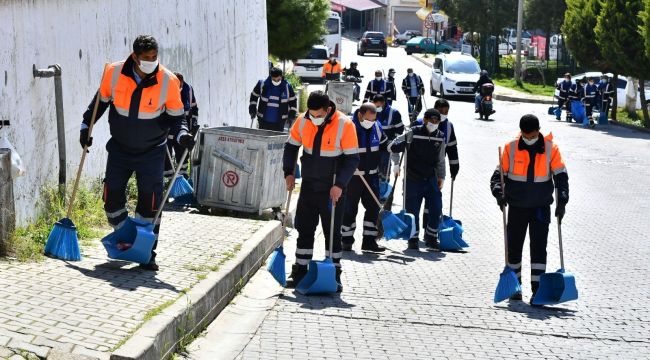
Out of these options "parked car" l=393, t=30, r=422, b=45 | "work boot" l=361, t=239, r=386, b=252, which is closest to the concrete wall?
"work boot" l=361, t=239, r=386, b=252

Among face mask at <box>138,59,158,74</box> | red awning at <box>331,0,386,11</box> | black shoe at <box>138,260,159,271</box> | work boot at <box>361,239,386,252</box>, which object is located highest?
red awning at <box>331,0,386,11</box>

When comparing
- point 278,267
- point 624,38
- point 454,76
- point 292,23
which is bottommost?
point 278,267

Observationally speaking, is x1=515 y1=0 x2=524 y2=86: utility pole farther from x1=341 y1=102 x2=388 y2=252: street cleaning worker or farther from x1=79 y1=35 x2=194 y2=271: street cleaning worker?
x1=79 y1=35 x2=194 y2=271: street cleaning worker

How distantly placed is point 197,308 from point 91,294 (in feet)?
2.56

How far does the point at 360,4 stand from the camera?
3548 inches

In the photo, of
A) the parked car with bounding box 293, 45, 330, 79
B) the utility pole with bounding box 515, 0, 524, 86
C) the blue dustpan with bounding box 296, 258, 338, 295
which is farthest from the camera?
the utility pole with bounding box 515, 0, 524, 86

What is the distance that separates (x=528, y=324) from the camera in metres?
9.13

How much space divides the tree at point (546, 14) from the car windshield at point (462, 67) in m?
15.3

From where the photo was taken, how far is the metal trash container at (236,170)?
12.7 meters

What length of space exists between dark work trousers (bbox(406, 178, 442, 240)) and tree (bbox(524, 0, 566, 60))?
4637cm

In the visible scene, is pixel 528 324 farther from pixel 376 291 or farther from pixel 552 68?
pixel 552 68

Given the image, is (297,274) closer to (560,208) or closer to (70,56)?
(560,208)

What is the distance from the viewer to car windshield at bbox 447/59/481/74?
43250mm

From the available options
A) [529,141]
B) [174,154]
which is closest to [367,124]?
[529,141]
